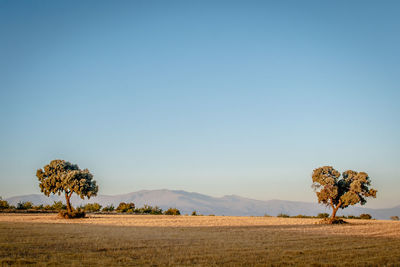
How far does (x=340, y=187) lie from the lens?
44156 millimetres

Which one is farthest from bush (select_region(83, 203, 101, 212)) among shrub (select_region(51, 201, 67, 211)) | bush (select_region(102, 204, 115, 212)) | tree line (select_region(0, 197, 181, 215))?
shrub (select_region(51, 201, 67, 211))

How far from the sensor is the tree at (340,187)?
138ft

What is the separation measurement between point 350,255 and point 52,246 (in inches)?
574

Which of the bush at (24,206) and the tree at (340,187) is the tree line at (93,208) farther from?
the tree at (340,187)

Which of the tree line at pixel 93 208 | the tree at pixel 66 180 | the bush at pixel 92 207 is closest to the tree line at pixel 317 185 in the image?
the tree at pixel 66 180

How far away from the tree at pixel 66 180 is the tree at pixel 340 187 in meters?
30.3

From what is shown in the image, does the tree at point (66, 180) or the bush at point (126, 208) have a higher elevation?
the tree at point (66, 180)

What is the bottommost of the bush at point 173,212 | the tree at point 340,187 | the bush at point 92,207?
the bush at point 173,212

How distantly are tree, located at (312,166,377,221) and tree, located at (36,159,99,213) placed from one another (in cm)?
3034

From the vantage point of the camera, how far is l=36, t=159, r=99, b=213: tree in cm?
4553

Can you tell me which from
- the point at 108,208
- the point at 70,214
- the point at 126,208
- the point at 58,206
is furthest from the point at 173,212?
the point at 70,214

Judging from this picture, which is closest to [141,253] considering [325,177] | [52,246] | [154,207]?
[52,246]

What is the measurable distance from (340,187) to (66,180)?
36013mm

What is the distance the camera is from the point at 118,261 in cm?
1388
